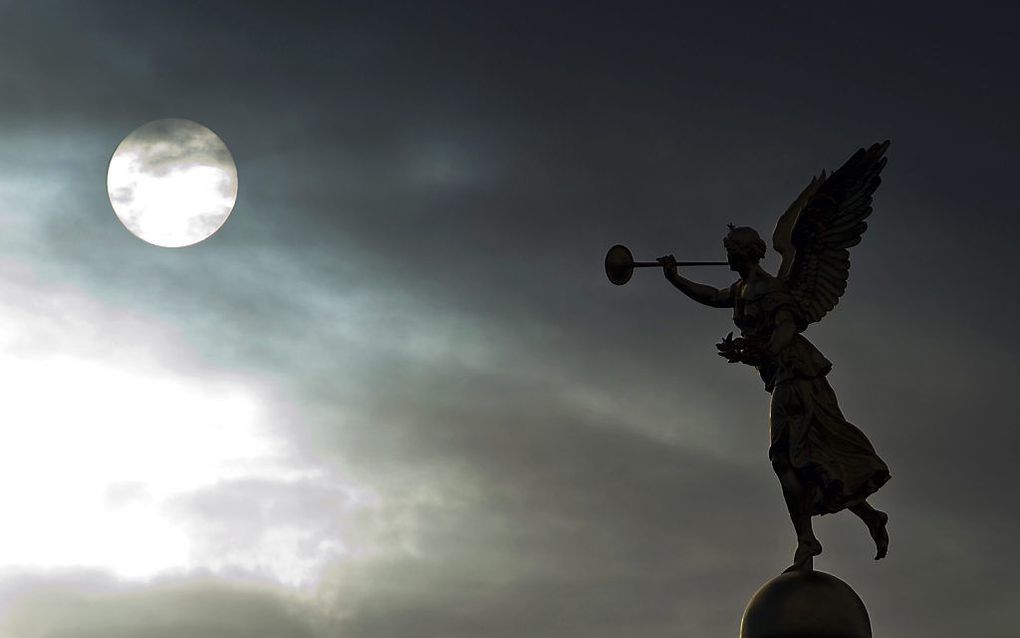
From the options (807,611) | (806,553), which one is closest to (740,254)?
(806,553)

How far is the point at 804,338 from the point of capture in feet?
74.5

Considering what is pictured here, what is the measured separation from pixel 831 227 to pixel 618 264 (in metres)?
3.21

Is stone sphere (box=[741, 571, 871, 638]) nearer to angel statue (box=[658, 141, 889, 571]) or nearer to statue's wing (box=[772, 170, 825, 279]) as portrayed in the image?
angel statue (box=[658, 141, 889, 571])

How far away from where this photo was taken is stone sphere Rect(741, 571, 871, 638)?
19.9 m

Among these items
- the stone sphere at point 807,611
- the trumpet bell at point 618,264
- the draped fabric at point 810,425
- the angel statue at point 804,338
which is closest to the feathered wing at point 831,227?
the angel statue at point 804,338

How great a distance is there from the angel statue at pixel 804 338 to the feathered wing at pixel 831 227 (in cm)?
1

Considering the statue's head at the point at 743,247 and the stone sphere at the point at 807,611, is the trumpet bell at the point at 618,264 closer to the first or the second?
the statue's head at the point at 743,247

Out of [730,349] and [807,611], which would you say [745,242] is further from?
[807,611]

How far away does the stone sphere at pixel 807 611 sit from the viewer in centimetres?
1994

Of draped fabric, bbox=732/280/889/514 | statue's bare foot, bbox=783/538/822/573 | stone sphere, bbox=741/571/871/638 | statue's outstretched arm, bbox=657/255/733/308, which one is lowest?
stone sphere, bbox=741/571/871/638

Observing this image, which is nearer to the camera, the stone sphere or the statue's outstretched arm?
the stone sphere

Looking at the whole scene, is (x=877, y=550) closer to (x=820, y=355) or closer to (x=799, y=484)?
(x=799, y=484)

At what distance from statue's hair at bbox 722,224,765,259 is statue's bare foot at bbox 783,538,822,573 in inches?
174

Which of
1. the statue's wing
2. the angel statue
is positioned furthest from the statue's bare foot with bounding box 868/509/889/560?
the statue's wing
